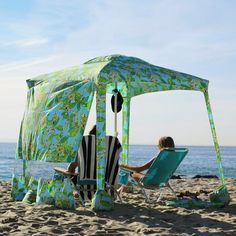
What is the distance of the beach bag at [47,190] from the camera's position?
710cm

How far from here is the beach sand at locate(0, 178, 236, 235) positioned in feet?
18.5

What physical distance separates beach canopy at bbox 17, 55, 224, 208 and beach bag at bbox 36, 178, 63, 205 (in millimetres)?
318

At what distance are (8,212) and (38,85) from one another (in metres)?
2.35

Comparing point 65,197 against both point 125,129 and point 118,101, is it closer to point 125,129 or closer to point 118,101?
point 118,101

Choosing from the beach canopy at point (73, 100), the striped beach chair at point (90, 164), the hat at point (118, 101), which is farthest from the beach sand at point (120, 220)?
the hat at point (118, 101)

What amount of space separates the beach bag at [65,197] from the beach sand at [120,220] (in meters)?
0.11

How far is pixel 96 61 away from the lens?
8086 mm

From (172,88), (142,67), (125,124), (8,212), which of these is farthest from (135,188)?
(8,212)

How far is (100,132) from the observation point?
7.02m

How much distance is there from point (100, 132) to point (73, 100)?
0.66 meters

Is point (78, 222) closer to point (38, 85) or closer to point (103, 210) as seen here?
point (103, 210)

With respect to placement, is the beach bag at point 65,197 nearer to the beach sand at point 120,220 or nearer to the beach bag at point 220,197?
the beach sand at point 120,220

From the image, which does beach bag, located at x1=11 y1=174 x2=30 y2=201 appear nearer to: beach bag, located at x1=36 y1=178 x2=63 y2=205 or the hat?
beach bag, located at x1=36 y1=178 x2=63 y2=205

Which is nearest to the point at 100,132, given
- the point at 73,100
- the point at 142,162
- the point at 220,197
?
the point at 73,100
